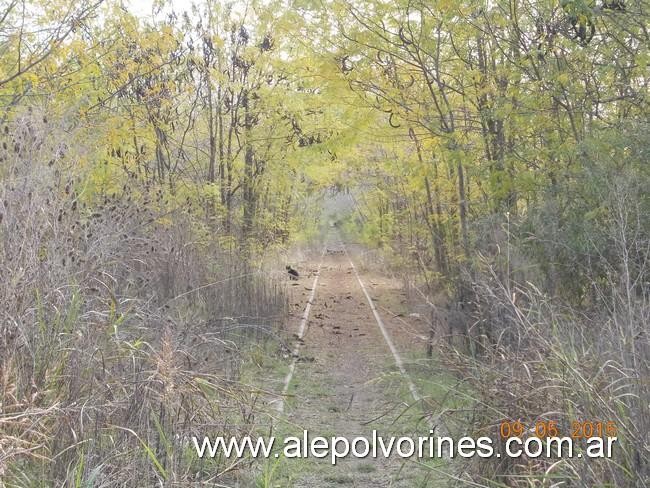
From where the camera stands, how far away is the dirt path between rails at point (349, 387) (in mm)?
6016

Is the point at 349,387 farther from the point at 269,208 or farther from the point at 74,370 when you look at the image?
the point at 269,208

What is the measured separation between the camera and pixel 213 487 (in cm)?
426

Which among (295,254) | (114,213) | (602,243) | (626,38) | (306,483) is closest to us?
(306,483)

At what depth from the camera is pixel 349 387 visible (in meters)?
9.66

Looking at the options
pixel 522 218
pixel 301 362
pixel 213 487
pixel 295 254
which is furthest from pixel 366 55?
pixel 295 254

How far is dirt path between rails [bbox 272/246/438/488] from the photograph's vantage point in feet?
19.7

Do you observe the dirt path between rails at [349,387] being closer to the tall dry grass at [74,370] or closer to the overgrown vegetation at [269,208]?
the overgrown vegetation at [269,208]

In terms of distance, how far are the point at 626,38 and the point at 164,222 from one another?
285 inches

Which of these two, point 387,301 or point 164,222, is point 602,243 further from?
point 387,301
